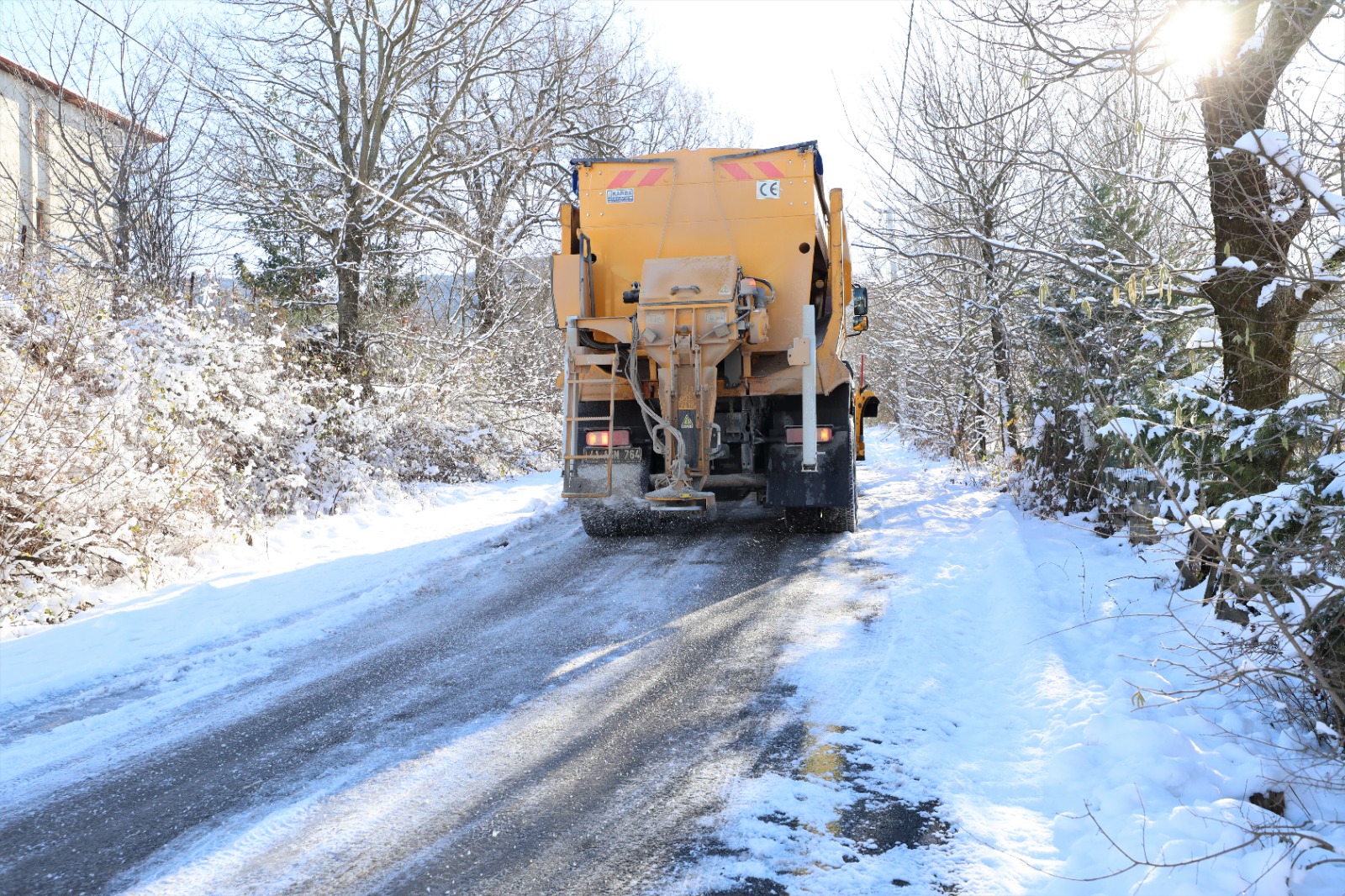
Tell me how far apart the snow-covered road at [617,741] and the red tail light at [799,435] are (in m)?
1.50

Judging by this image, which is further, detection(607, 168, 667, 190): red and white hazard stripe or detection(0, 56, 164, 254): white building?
detection(0, 56, 164, 254): white building

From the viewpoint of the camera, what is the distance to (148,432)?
7.20 meters

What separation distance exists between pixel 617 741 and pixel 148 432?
5720 millimetres

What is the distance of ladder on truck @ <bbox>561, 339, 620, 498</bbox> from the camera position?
7377 mm

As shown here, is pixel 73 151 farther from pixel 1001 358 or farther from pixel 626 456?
pixel 1001 358

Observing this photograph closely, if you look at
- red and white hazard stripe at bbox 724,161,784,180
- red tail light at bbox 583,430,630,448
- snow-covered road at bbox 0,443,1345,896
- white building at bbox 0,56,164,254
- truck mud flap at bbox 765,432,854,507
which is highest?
white building at bbox 0,56,164,254

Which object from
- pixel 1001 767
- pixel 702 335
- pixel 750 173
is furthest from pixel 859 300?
pixel 1001 767

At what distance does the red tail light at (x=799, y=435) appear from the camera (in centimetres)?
761

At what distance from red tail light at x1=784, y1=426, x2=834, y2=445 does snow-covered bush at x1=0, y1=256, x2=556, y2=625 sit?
5.08 meters

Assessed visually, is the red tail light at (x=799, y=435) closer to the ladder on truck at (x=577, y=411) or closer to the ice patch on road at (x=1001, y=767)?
the ladder on truck at (x=577, y=411)

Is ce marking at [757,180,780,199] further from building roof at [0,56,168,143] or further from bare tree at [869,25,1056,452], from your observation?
building roof at [0,56,168,143]

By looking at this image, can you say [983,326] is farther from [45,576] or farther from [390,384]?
[45,576]

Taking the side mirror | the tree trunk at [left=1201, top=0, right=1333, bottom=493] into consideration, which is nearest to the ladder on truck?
the side mirror

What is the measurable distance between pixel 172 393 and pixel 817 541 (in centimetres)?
623
